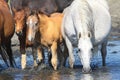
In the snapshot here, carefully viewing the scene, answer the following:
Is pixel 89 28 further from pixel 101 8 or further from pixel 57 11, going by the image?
pixel 57 11

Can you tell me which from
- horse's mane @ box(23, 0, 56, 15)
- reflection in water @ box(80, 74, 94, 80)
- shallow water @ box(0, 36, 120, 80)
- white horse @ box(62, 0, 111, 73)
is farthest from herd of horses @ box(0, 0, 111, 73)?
horse's mane @ box(23, 0, 56, 15)

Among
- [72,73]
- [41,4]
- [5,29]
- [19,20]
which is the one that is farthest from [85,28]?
[41,4]

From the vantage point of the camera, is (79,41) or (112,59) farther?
(112,59)

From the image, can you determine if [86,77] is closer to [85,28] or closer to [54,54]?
[85,28]

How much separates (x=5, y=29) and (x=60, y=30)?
1.28m

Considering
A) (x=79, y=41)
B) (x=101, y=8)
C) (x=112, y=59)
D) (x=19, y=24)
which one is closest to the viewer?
(x=79, y=41)

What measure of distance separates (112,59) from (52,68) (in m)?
2.40

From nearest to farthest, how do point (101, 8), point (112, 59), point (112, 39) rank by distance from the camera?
point (101, 8) → point (112, 59) → point (112, 39)

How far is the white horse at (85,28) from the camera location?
10.7 m

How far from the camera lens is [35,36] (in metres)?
11.6

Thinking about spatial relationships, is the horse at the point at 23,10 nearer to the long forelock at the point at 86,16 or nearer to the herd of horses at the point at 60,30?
the herd of horses at the point at 60,30

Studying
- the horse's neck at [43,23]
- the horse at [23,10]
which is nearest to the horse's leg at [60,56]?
the horse at [23,10]

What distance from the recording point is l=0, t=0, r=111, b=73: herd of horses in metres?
11.0

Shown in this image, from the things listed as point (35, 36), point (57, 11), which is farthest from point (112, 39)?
point (35, 36)
